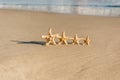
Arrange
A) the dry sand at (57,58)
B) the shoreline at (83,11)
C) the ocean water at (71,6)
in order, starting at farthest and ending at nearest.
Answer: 1. the ocean water at (71,6)
2. the shoreline at (83,11)
3. the dry sand at (57,58)

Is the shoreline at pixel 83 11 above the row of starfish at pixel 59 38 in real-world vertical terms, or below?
below

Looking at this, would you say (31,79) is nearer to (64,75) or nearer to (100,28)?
(64,75)

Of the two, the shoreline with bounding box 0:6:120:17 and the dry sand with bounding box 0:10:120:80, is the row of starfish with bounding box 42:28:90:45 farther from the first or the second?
the shoreline with bounding box 0:6:120:17

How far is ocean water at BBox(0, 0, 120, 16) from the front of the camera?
1427 centimetres

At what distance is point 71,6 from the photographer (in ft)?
50.6

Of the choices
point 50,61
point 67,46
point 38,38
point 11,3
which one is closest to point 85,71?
point 50,61

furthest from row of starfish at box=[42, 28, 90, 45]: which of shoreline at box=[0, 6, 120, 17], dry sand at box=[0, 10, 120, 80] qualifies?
shoreline at box=[0, 6, 120, 17]

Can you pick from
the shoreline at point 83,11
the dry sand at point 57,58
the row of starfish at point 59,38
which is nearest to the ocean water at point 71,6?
the shoreline at point 83,11

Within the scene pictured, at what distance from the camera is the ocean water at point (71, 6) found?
562 inches

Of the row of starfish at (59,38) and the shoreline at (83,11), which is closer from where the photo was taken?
the row of starfish at (59,38)

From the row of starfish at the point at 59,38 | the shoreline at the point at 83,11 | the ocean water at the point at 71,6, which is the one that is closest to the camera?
the row of starfish at the point at 59,38

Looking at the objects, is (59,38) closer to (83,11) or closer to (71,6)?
(83,11)

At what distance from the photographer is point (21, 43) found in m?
6.83

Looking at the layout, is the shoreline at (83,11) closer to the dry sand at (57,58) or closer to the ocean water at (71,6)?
the ocean water at (71,6)
